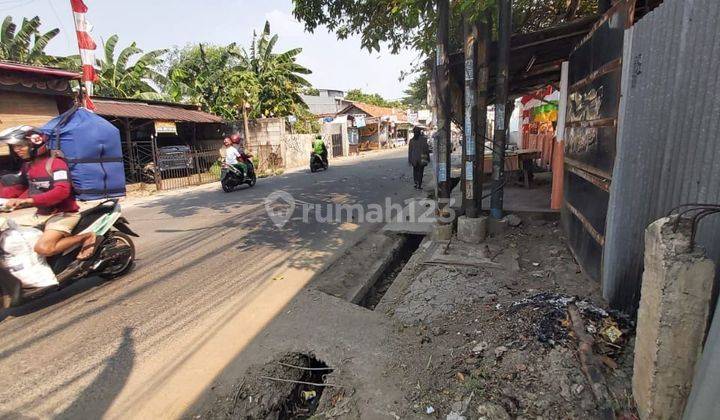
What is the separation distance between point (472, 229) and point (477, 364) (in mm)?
3003

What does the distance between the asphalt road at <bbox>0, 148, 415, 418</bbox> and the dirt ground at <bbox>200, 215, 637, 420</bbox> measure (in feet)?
2.07

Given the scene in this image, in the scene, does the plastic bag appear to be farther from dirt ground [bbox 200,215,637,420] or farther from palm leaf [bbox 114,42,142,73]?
palm leaf [bbox 114,42,142,73]

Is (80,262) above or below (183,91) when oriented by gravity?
below

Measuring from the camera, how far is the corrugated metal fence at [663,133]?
7.20ft

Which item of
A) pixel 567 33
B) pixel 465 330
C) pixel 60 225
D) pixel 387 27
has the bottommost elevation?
pixel 465 330

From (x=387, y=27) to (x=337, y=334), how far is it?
21.6 feet

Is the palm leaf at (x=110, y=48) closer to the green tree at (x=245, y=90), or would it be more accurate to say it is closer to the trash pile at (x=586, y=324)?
the green tree at (x=245, y=90)

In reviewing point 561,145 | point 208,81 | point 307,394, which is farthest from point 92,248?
point 208,81

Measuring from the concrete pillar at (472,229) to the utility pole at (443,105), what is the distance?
32cm

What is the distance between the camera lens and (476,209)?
5957 mm

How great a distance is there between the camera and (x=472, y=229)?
5.71 m

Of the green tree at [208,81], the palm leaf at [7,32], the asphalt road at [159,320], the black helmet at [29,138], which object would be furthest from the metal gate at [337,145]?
the black helmet at [29,138]

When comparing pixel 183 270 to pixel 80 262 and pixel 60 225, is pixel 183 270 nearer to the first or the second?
pixel 80 262

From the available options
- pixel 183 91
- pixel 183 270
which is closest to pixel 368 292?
pixel 183 270
